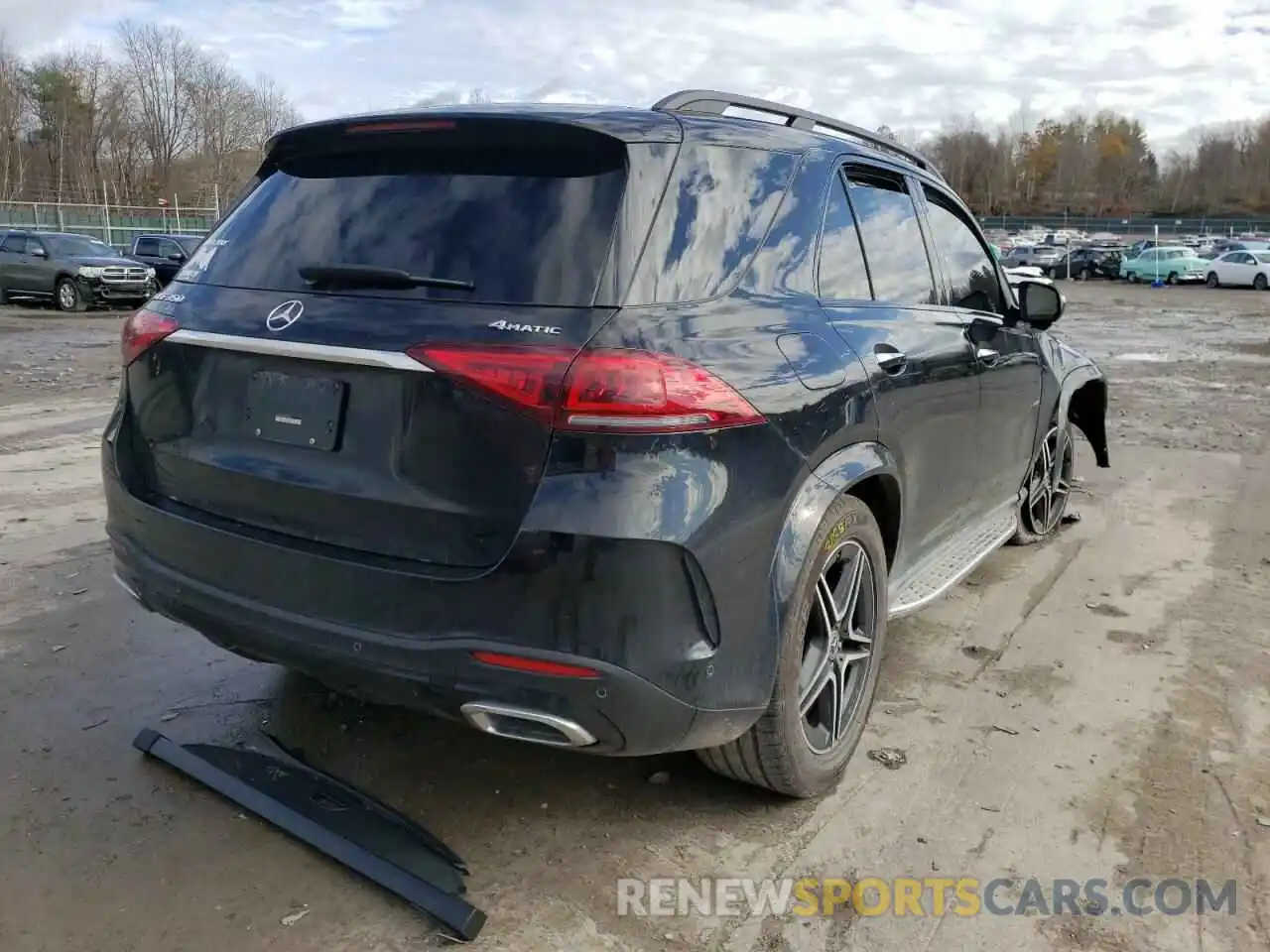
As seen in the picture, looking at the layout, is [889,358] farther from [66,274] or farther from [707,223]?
[66,274]

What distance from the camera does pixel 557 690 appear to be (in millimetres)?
2297

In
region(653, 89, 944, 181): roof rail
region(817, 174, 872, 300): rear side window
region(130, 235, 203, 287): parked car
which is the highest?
region(130, 235, 203, 287): parked car

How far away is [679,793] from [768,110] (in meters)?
2.15

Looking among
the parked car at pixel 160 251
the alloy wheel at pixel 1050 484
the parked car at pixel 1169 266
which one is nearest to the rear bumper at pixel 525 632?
the alloy wheel at pixel 1050 484

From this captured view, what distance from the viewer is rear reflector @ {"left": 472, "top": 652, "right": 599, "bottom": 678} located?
7.49ft

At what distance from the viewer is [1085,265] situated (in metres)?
49.7

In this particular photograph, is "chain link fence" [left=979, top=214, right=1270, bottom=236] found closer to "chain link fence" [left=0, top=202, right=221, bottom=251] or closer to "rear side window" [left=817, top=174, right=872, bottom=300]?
"chain link fence" [left=0, top=202, right=221, bottom=251]

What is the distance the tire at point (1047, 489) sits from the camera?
547cm

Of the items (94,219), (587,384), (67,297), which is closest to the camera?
(587,384)

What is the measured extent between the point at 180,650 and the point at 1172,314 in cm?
2868

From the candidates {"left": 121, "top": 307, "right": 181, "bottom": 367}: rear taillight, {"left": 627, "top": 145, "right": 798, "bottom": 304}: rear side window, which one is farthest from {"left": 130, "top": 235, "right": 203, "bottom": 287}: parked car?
{"left": 627, "top": 145, "right": 798, "bottom": 304}: rear side window

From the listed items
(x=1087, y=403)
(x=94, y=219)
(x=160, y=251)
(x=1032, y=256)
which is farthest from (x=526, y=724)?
(x=1032, y=256)

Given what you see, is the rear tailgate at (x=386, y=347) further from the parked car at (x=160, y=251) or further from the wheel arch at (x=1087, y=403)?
the parked car at (x=160, y=251)

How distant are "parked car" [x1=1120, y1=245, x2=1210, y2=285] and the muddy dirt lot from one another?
4348 cm
